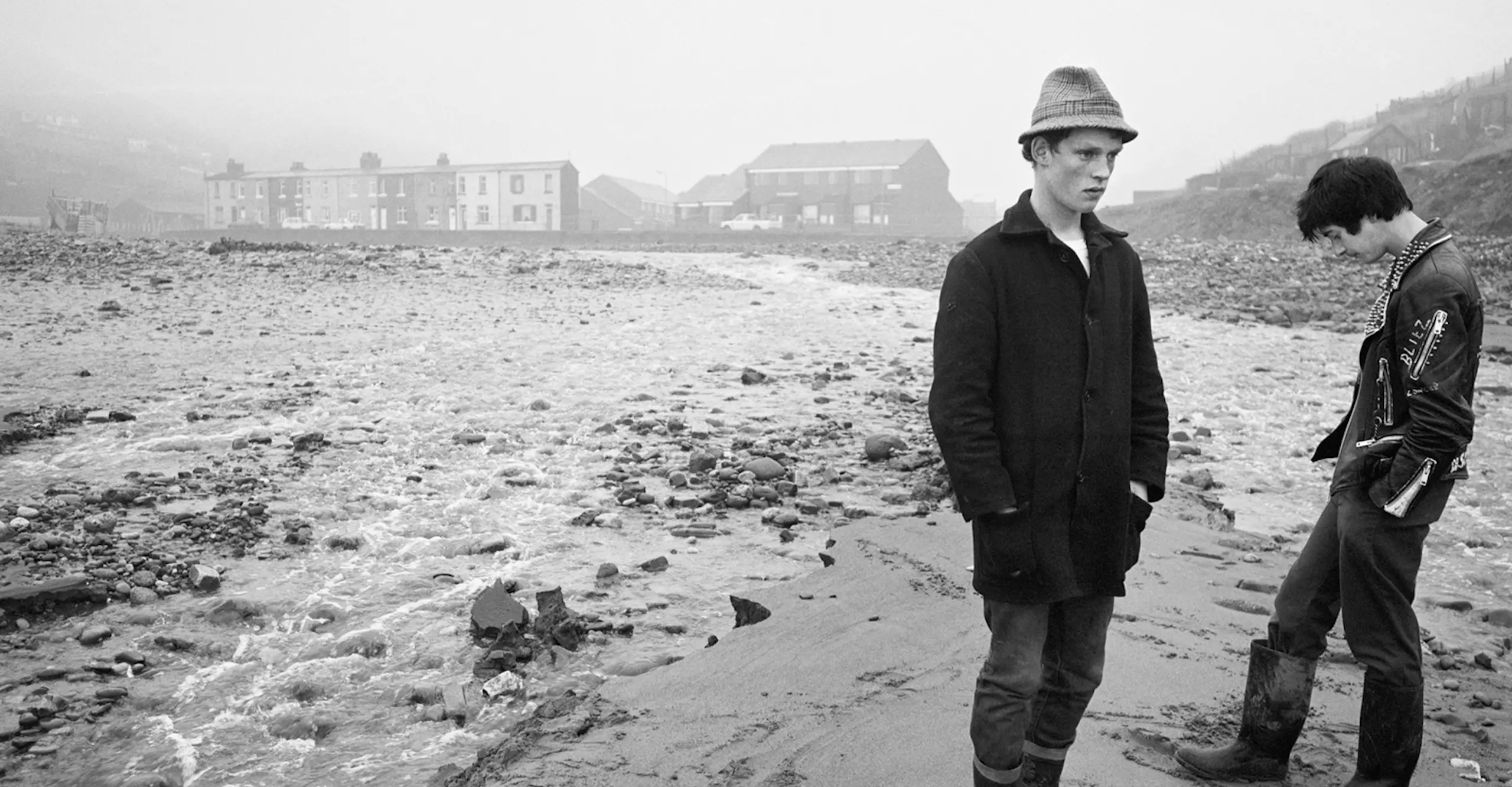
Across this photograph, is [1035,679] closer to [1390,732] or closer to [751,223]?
[1390,732]

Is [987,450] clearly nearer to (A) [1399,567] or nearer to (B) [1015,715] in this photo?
(B) [1015,715]

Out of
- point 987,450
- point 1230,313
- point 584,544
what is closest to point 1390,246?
point 987,450

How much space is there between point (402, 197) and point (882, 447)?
79838 millimetres

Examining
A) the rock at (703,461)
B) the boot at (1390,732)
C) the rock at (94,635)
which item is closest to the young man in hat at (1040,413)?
the boot at (1390,732)

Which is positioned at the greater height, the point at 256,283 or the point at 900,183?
the point at 900,183

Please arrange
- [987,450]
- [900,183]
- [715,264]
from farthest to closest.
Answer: [900,183] < [715,264] < [987,450]

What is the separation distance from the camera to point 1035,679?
3062 mm

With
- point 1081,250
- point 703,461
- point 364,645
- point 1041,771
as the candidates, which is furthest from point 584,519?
point 1081,250

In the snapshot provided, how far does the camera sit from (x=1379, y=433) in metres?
3.40

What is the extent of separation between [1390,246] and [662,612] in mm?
3944

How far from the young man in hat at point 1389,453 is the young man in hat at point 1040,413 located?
2.63 ft

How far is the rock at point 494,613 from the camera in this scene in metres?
5.54

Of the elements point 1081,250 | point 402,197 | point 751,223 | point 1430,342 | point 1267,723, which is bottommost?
point 1267,723

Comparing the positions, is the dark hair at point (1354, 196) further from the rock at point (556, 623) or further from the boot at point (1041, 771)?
the rock at point (556, 623)
